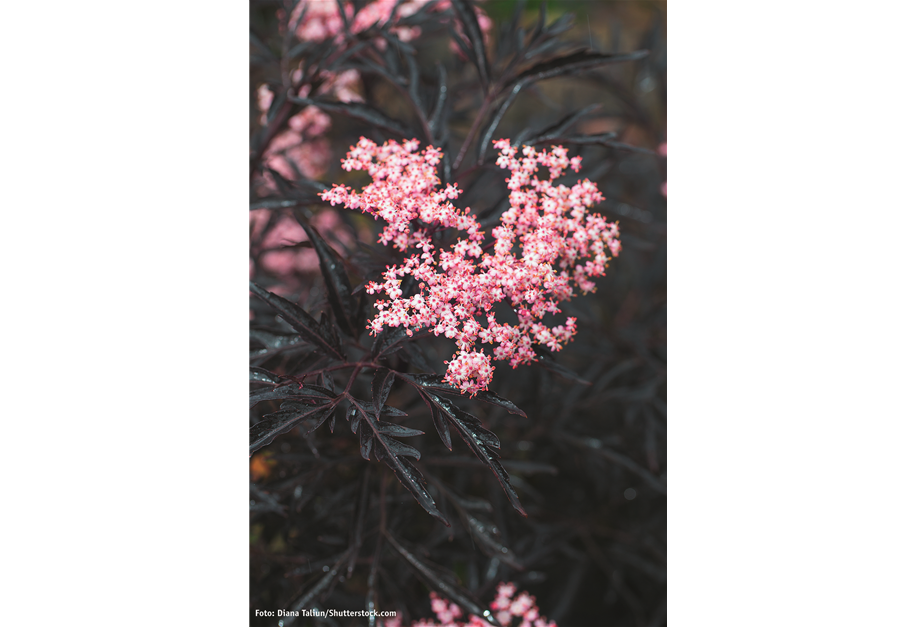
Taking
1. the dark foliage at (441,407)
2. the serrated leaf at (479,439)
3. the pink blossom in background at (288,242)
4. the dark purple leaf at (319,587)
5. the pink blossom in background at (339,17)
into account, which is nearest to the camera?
the serrated leaf at (479,439)

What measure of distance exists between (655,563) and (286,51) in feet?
4.32

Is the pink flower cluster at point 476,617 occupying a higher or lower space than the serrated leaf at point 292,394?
lower

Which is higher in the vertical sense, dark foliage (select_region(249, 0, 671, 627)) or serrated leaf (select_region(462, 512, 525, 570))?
dark foliage (select_region(249, 0, 671, 627))

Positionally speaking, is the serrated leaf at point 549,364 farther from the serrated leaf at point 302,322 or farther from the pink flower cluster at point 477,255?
the serrated leaf at point 302,322

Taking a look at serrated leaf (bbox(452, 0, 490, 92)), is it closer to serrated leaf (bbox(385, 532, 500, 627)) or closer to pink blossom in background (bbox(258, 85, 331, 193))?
pink blossom in background (bbox(258, 85, 331, 193))

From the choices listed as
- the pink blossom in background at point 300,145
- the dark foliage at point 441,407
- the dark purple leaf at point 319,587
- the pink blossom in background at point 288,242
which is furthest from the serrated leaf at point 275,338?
the pink blossom in background at point 288,242

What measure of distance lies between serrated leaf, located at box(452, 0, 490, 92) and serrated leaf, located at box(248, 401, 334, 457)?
1.93 ft

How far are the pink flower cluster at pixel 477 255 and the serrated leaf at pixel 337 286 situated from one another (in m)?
0.07

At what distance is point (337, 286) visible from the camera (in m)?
0.74

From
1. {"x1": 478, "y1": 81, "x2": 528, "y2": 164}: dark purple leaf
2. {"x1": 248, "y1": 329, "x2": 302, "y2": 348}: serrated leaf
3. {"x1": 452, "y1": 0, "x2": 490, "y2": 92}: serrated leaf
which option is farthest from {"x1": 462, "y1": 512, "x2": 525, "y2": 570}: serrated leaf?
{"x1": 452, "y1": 0, "x2": 490, "y2": 92}: serrated leaf

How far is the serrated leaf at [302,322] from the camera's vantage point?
0.67 m

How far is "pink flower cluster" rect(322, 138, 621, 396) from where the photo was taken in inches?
24.9
